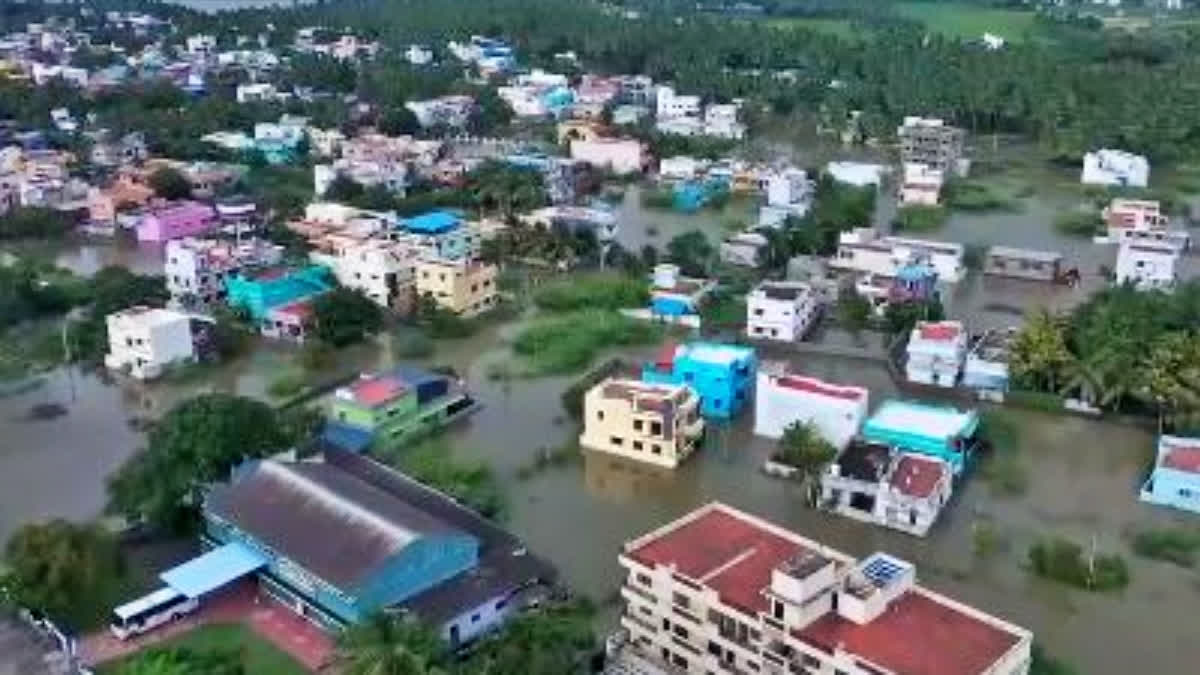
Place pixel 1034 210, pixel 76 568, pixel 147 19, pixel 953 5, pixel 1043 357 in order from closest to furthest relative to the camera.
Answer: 1. pixel 76 568
2. pixel 1043 357
3. pixel 1034 210
4. pixel 147 19
5. pixel 953 5

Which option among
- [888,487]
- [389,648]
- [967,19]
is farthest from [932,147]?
[967,19]

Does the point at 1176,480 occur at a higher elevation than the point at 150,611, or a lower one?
lower

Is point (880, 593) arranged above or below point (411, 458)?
above

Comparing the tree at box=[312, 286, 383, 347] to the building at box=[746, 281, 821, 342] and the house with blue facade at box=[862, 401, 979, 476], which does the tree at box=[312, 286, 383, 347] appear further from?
the house with blue facade at box=[862, 401, 979, 476]

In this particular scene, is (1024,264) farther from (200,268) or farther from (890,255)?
(200,268)

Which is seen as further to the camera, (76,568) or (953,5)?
(953,5)

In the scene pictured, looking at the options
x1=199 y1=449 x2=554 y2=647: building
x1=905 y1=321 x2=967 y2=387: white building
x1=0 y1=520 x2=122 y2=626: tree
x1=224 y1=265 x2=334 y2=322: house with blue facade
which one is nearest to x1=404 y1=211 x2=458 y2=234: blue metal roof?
x1=224 y1=265 x2=334 y2=322: house with blue facade

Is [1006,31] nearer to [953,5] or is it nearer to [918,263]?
[953,5]

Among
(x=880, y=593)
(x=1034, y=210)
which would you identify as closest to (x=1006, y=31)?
(x=1034, y=210)
